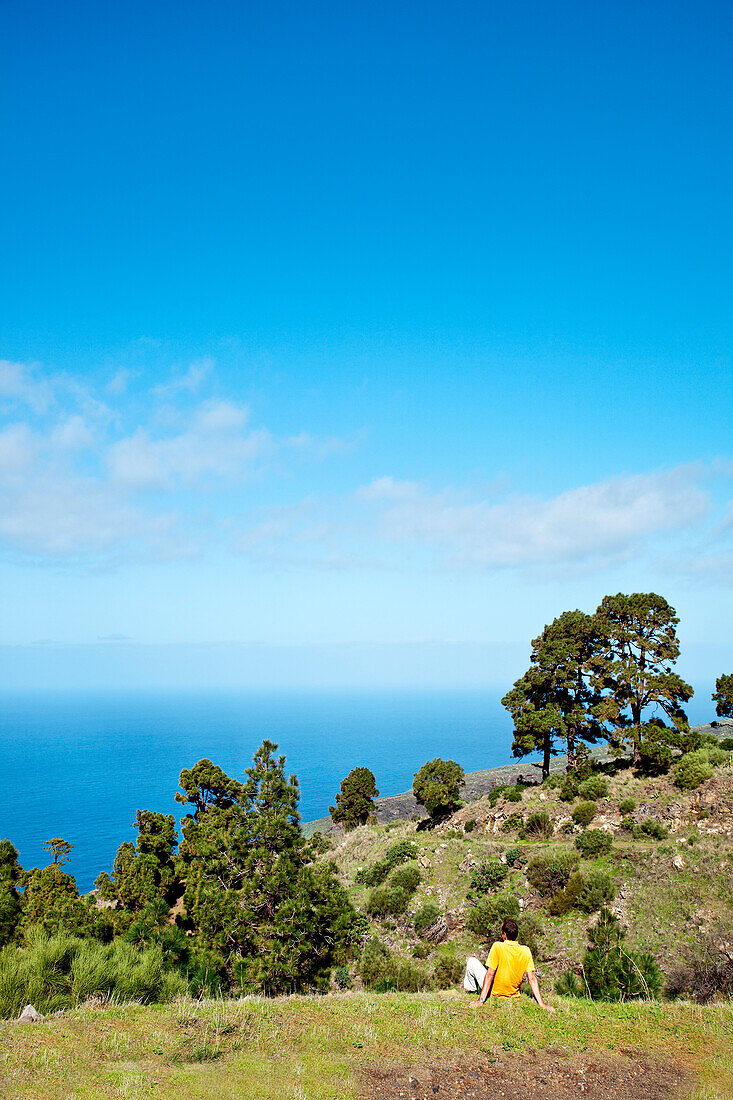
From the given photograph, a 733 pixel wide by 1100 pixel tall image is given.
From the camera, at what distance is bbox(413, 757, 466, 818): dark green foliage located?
38.7 metres

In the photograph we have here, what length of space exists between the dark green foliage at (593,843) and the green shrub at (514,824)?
4921 mm

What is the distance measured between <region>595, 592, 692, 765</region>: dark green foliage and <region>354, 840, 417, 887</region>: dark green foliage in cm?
1377

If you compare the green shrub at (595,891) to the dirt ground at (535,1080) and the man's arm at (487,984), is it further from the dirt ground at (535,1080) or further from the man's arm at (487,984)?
the dirt ground at (535,1080)

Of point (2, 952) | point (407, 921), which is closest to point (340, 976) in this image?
point (407, 921)

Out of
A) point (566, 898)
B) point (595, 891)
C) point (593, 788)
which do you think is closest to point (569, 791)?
point (593, 788)

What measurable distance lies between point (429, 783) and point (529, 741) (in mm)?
7315

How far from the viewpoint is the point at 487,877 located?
2623 centimetres

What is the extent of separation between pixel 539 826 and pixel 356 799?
1985cm

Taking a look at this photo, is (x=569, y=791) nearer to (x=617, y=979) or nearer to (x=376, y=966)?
(x=376, y=966)

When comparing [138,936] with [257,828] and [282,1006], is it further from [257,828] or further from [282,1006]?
[282,1006]

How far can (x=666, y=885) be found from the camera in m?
22.6

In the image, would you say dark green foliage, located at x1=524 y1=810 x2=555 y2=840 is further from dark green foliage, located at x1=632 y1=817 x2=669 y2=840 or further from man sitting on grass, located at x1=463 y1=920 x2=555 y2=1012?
man sitting on grass, located at x1=463 y1=920 x2=555 y2=1012

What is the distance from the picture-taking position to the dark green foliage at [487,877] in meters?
25.8

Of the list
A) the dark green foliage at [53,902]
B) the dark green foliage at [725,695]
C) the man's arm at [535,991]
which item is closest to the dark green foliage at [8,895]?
the dark green foliage at [53,902]
